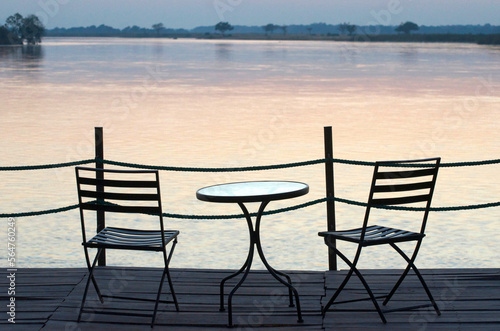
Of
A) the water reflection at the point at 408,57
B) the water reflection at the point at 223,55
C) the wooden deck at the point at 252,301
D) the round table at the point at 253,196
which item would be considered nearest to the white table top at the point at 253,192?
the round table at the point at 253,196

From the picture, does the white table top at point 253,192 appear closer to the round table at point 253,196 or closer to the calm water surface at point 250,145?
the round table at point 253,196

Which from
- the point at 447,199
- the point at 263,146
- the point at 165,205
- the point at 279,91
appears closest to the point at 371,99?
the point at 279,91

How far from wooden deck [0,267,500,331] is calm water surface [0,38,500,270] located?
199 inches

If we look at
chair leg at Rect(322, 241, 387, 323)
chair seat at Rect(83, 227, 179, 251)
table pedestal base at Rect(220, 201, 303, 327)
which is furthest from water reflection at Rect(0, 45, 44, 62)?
chair leg at Rect(322, 241, 387, 323)

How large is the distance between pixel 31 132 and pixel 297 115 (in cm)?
835

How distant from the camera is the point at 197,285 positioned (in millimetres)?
4883

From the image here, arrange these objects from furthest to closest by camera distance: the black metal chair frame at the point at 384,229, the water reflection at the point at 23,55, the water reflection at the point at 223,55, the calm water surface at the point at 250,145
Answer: the water reflection at the point at 223,55 < the water reflection at the point at 23,55 < the calm water surface at the point at 250,145 < the black metal chair frame at the point at 384,229

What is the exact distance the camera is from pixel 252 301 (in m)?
4.54

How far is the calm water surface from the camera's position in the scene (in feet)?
36.0

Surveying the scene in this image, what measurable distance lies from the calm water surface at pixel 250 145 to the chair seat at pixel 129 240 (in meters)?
5.74

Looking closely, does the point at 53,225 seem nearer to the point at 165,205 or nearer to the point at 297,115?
the point at 165,205

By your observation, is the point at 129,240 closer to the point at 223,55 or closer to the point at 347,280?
the point at 347,280

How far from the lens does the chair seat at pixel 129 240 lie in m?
4.08

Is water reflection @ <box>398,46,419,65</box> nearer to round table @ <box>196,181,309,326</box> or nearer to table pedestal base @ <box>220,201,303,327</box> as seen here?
round table @ <box>196,181,309,326</box>
